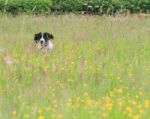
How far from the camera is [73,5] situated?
67.0ft

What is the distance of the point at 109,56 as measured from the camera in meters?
8.98

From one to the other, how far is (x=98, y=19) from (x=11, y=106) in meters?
9.59

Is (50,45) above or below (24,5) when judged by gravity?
below

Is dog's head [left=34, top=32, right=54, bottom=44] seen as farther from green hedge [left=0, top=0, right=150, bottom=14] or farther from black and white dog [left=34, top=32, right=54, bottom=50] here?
green hedge [left=0, top=0, right=150, bottom=14]

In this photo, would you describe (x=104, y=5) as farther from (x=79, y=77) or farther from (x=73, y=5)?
(x=79, y=77)

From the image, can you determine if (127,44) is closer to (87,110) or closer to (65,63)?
(65,63)

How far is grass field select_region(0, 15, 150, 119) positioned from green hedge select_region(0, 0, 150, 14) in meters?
6.99

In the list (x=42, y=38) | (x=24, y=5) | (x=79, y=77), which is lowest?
(x=79, y=77)

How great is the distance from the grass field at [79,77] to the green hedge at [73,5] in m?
6.99

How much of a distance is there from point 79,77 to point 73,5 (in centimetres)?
1371

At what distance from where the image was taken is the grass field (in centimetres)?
523

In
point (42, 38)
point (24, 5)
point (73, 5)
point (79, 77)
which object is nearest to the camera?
point (79, 77)

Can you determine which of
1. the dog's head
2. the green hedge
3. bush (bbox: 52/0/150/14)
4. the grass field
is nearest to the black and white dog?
the dog's head

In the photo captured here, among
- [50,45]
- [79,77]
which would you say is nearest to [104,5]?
[50,45]
